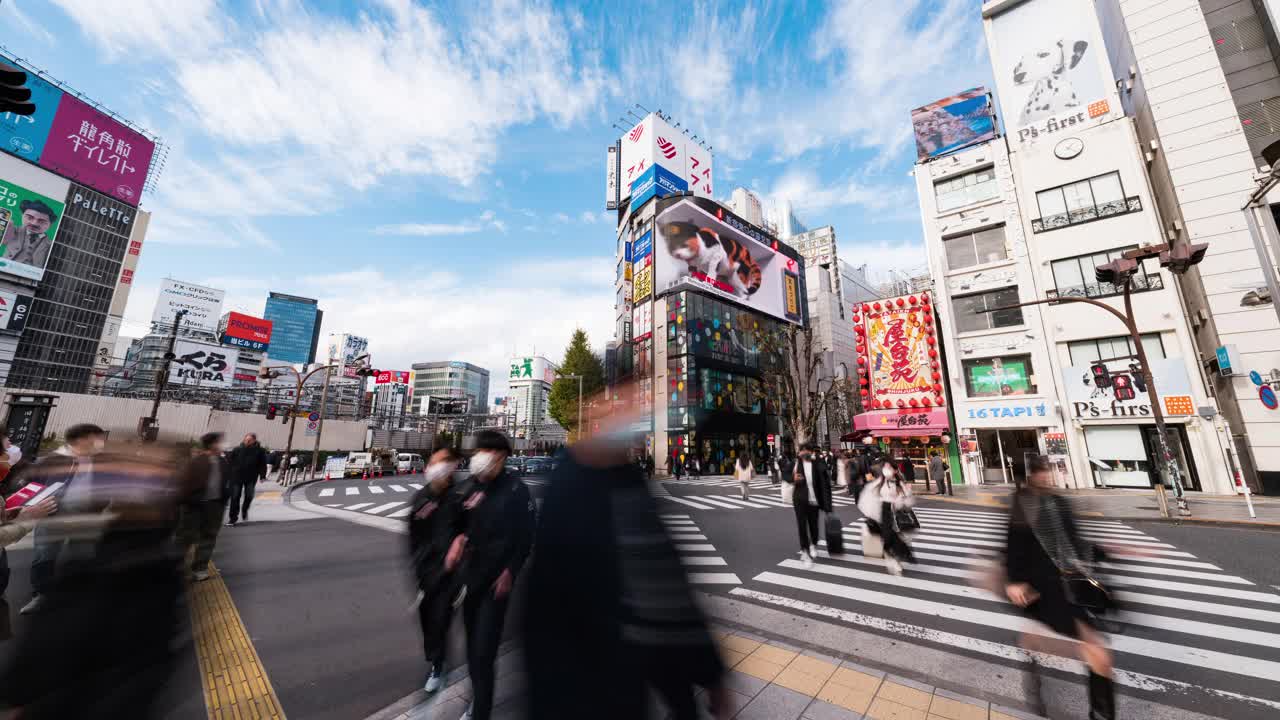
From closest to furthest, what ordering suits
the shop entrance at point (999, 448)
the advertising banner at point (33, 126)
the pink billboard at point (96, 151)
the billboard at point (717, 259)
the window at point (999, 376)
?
the shop entrance at point (999, 448), the window at point (999, 376), the billboard at point (717, 259), the advertising banner at point (33, 126), the pink billboard at point (96, 151)

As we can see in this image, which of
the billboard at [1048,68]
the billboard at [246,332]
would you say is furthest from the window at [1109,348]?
the billboard at [246,332]

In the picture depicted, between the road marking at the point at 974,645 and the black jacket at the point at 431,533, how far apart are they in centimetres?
372

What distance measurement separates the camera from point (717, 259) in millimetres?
40312

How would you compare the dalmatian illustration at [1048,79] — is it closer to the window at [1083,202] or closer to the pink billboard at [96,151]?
the window at [1083,202]

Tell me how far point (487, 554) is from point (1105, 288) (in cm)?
2679

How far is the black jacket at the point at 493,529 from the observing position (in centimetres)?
274

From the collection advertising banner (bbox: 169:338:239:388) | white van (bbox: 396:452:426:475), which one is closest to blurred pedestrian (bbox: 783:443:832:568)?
white van (bbox: 396:452:426:475)

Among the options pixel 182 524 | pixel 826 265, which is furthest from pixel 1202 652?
pixel 826 265

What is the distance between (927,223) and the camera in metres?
23.8

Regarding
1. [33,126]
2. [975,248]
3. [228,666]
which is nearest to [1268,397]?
[975,248]

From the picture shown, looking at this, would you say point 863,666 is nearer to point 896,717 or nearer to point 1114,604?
point 896,717

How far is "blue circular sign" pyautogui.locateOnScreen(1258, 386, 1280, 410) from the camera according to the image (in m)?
14.3

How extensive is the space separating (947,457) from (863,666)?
22825 mm

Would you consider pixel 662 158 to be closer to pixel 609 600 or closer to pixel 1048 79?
pixel 1048 79
